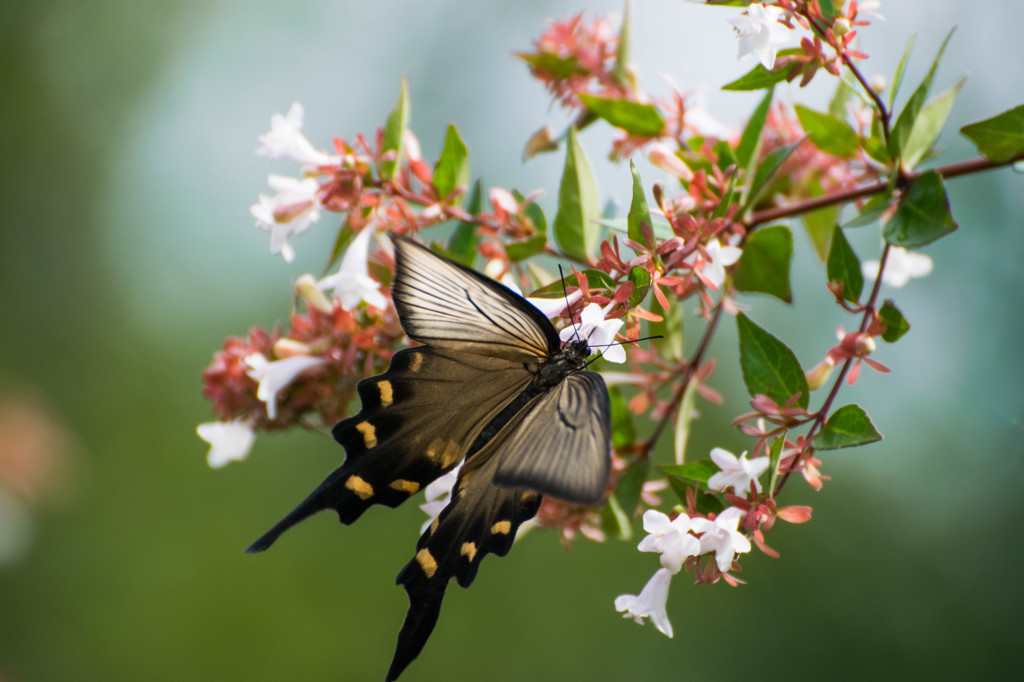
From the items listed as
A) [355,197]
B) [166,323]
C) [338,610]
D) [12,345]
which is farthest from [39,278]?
[355,197]

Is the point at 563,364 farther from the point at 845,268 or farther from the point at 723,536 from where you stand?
the point at 845,268

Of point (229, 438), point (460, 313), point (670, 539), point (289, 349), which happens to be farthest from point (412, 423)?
point (229, 438)

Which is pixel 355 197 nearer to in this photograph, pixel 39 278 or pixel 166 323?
pixel 166 323

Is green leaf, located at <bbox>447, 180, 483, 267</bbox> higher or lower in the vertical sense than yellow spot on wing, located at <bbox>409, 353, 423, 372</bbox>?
higher

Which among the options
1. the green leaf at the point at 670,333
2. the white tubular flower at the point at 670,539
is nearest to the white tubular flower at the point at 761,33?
the green leaf at the point at 670,333

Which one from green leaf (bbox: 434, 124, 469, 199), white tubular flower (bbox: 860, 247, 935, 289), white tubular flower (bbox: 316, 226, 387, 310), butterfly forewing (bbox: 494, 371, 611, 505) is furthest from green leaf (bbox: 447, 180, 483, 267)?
white tubular flower (bbox: 860, 247, 935, 289)

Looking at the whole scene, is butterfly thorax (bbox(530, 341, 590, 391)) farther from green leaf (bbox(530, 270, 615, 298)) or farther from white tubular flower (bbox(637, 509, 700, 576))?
white tubular flower (bbox(637, 509, 700, 576))
